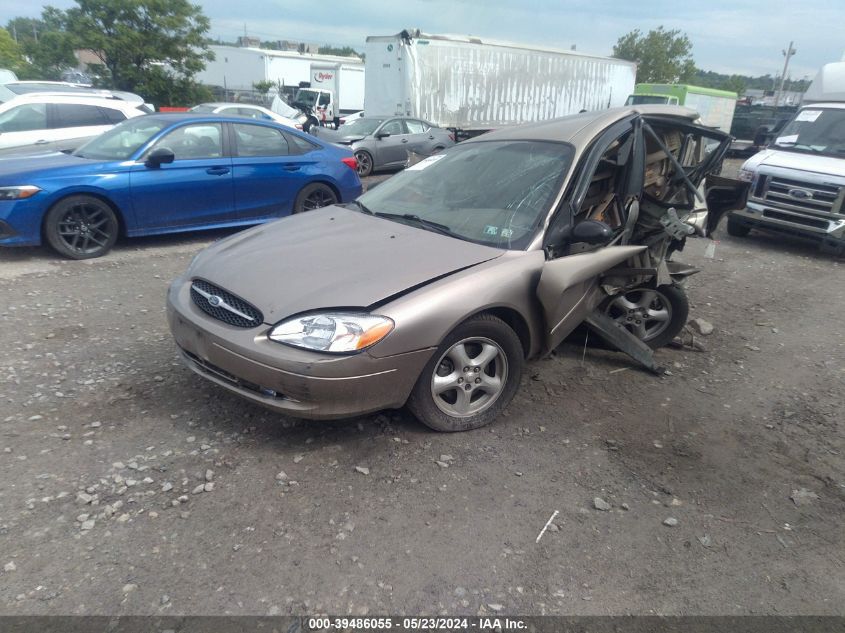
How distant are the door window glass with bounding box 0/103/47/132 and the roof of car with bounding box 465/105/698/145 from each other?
8560 mm

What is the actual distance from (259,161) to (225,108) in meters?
8.44

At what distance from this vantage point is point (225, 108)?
15000 mm

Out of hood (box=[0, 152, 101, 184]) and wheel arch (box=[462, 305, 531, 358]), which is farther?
hood (box=[0, 152, 101, 184])

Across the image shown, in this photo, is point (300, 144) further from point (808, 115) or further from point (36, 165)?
point (808, 115)

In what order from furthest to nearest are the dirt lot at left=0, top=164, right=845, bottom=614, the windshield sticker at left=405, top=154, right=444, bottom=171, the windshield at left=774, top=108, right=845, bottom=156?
1. the windshield at left=774, top=108, right=845, bottom=156
2. the windshield sticker at left=405, top=154, right=444, bottom=171
3. the dirt lot at left=0, top=164, right=845, bottom=614

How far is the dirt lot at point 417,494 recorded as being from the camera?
2449 millimetres

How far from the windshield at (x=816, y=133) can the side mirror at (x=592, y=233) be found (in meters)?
7.30

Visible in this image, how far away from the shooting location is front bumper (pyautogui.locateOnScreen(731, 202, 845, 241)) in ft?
27.2

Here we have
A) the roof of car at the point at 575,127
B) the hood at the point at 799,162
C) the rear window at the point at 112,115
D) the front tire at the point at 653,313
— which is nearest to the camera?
the roof of car at the point at 575,127

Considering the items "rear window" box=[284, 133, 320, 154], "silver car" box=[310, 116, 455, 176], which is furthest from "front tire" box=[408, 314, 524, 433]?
"silver car" box=[310, 116, 455, 176]

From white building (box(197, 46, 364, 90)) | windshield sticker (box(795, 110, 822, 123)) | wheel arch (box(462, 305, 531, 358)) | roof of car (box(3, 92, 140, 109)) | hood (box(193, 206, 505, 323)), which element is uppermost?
white building (box(197, 46, 364, 90))

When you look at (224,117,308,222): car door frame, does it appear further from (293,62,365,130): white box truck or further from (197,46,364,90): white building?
(197,46,364,90): white building

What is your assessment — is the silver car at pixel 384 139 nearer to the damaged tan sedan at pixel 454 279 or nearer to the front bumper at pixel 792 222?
the front bumper at pixel 792 222

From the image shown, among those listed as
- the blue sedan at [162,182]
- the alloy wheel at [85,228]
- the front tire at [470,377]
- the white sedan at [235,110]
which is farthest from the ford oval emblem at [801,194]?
the white sedan at [235,110]
